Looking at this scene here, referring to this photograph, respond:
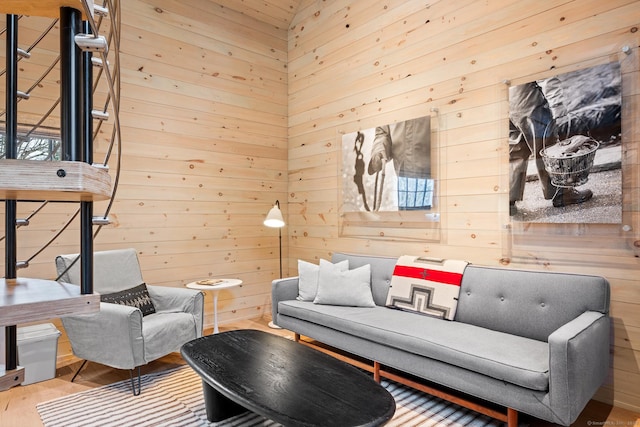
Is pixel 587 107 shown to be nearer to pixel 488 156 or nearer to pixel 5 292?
pixel 488 156

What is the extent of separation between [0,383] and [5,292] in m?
0.19

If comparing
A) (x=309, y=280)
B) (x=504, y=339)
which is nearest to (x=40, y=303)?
(x=504, y=339)

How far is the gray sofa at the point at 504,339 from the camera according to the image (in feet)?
6.26

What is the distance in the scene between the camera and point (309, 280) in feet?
11.7

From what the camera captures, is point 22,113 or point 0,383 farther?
point 22,113

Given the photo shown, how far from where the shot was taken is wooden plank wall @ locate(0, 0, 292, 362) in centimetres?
337

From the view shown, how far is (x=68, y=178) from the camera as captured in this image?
0.57 meters

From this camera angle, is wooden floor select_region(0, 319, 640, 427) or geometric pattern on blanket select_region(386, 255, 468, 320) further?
geometric pattern on blanket select_region(386, 255, 468, 320)

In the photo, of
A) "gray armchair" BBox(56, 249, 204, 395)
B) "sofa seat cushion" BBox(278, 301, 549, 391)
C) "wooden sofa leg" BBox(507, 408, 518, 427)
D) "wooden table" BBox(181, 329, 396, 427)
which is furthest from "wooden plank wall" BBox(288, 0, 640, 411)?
"gray armchair" BBox(56, 249, 204, 395)

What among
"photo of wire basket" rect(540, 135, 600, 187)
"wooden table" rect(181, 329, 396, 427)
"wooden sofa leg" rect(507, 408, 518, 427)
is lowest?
"wooden sofa leg" rect(507, 408, 518, 427)

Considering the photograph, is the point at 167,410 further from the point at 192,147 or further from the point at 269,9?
the point at 269,9

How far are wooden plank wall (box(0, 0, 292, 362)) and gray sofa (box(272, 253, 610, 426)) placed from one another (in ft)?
4.86

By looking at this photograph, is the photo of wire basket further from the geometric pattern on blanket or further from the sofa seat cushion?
the sofa seat cushion

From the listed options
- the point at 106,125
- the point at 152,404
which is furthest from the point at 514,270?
the point at 106,125
